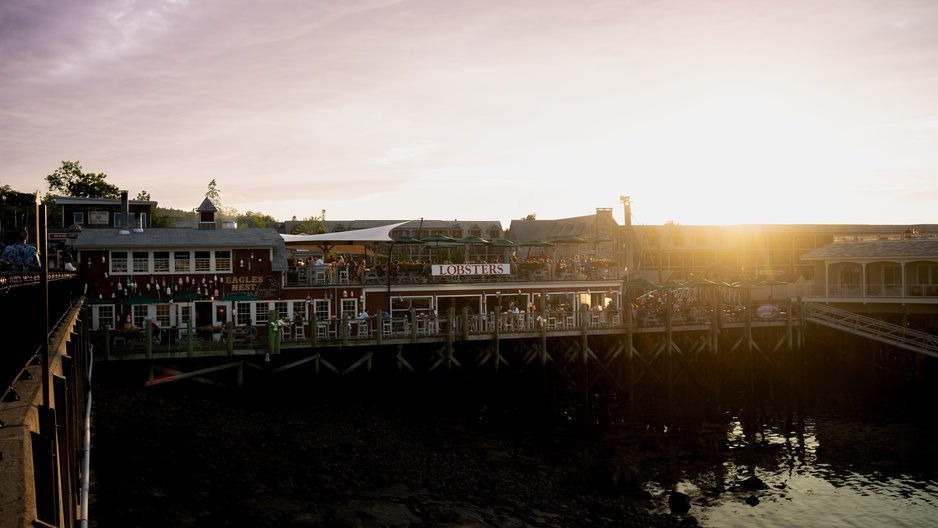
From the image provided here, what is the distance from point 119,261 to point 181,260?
264 cm

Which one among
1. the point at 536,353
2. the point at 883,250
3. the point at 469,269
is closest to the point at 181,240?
the point at 469,269

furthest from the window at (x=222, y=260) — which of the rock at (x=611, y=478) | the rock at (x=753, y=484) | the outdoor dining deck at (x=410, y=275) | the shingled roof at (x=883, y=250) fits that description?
the shingled roof at (x=883, y=250)

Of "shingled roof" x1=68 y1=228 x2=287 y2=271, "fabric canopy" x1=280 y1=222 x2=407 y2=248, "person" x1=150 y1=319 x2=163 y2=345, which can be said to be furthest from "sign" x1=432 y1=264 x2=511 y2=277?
"person" x1=150 y1=319 x2=163 y2=345

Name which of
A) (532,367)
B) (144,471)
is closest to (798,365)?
(532,367)

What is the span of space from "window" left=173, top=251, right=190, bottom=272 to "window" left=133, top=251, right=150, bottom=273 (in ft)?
3.92

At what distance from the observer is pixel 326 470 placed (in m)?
20.0

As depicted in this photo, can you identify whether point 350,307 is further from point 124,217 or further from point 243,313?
point 124,217

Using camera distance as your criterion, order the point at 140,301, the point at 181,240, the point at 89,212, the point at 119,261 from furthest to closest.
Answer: the point at 89,212, the point at 181,240, the point at 119,261, the point at 140,301

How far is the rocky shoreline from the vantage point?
16984 mm

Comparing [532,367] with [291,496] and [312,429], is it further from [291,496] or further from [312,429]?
[291,496]

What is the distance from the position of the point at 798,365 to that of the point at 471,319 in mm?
19093

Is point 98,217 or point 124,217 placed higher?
point 98,217

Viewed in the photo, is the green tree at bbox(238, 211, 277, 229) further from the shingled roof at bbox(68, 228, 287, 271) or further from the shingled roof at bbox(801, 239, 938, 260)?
the shingled roof at bbox(801, 239, 938, 260)

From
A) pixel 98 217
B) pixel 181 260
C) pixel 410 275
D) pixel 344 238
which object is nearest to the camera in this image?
pixel 181 260
